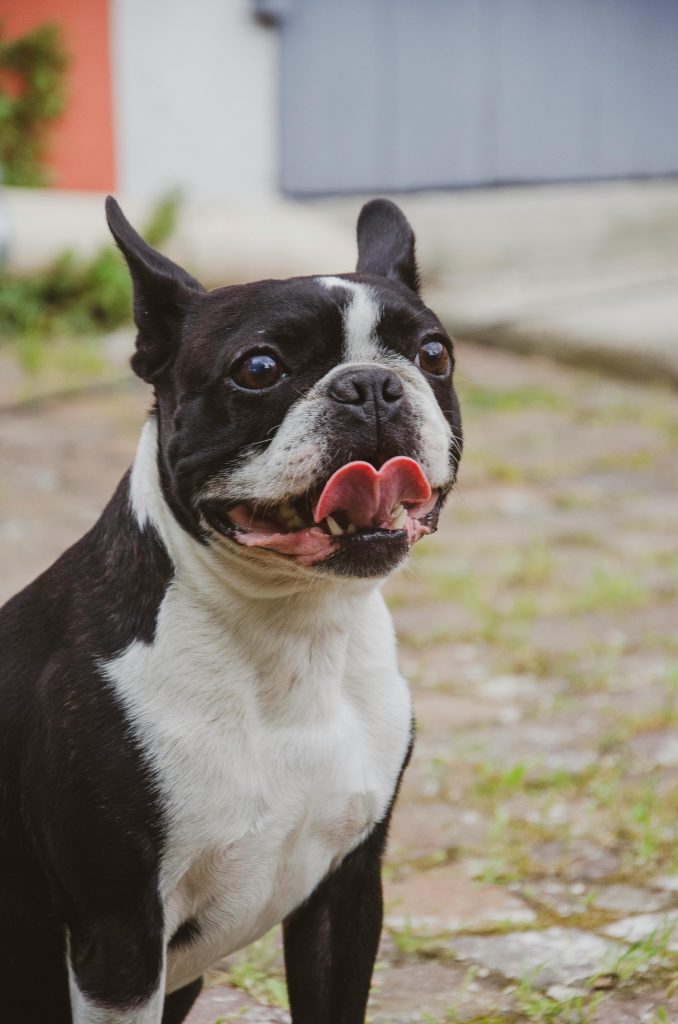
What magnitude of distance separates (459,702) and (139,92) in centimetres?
591

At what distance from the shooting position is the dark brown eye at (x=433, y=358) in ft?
8.42

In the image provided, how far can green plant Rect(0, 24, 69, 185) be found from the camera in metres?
8.82

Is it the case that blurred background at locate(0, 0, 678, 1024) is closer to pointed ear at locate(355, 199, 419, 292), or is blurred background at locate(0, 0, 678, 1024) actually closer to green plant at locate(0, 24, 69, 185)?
green plant at locate(0, 24, 69, 185)

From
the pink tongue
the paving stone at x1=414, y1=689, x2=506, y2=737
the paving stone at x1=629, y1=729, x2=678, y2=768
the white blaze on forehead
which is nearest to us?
the pink tongue

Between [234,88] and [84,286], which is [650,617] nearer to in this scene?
[84,286]

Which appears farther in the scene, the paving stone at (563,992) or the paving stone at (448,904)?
the paving stone at (448,904)

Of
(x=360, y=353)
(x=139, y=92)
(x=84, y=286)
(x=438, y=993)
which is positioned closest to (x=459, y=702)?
(x=438, y=993)

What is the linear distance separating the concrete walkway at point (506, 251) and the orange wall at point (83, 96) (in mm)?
247

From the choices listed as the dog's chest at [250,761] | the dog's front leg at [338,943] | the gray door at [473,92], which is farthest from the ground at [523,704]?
the gray door at [473,92]

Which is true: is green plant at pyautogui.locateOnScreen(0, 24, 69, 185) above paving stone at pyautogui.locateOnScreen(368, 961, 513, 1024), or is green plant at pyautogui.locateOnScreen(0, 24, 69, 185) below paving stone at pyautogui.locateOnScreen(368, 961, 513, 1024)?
above

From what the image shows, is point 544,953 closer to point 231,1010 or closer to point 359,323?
point 231,1010

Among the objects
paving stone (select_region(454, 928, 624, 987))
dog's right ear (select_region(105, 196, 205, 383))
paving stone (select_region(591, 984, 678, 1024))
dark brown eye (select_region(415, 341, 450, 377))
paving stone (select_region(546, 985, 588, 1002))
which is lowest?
paving stone (select_region(454, 928, 624, 987))

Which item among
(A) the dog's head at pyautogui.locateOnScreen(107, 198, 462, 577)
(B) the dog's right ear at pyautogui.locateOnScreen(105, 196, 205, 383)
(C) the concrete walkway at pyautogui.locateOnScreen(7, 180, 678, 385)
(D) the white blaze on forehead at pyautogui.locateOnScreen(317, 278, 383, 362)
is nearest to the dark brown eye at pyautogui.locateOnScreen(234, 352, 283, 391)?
(A) the dog's head at pyautogui.locateOnScreen(107, 198, 462, 577)

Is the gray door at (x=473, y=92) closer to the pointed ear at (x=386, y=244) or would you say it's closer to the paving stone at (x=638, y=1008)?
the pointed ear at (x=386, y=244)
